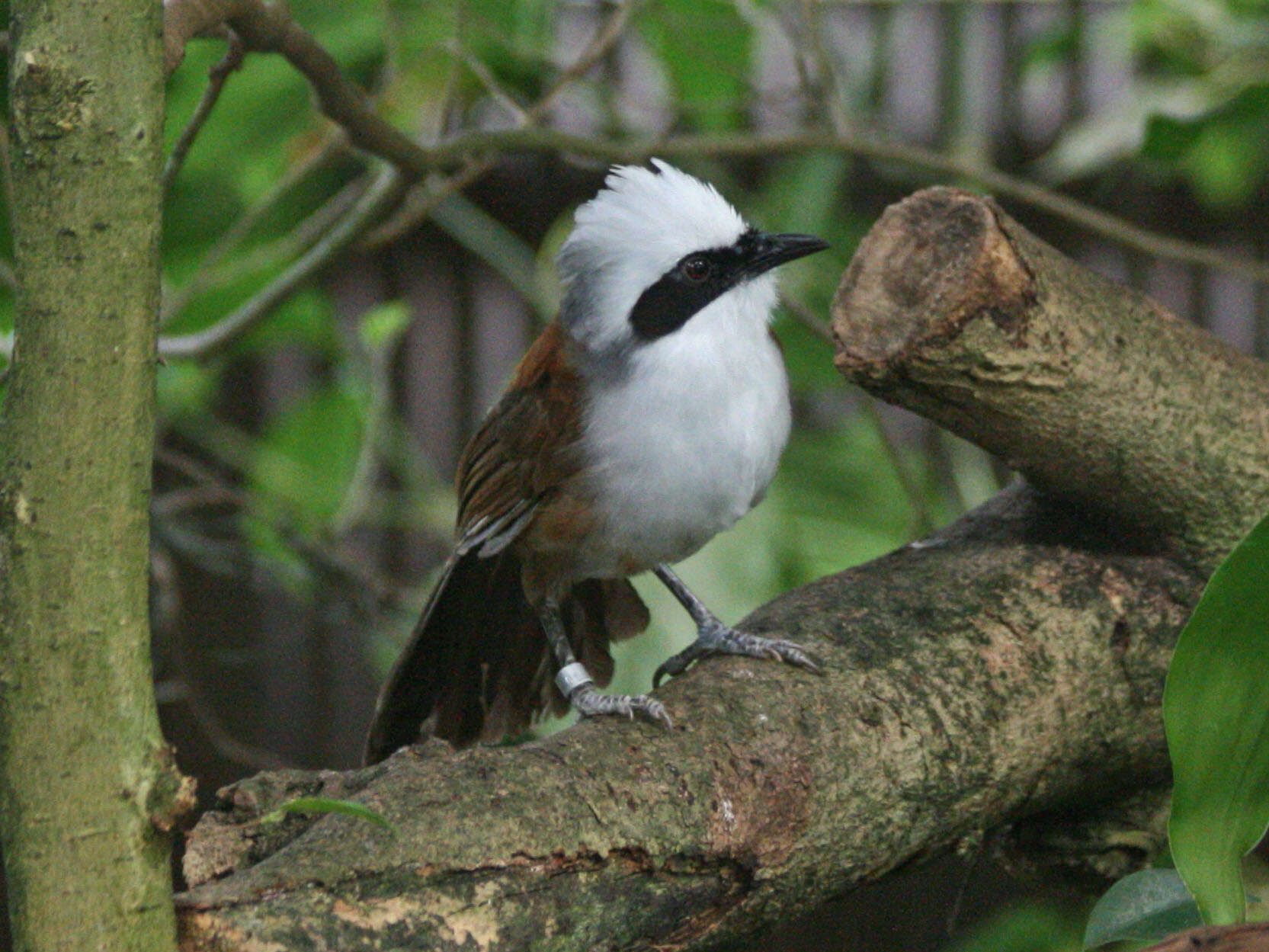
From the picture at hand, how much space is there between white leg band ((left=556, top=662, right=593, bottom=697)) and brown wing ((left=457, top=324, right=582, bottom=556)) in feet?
0.59

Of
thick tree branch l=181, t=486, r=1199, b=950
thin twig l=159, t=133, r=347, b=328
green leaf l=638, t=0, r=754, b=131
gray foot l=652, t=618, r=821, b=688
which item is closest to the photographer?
thick tree branch l=181, t=486, r=1199, b=950

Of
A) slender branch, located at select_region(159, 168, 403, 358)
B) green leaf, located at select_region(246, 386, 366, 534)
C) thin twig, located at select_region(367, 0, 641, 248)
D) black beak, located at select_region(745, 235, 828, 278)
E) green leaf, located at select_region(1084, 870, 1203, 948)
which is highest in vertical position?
thin twig, located at select_region(367, 0, 641, 248)

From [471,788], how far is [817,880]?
0.36 m

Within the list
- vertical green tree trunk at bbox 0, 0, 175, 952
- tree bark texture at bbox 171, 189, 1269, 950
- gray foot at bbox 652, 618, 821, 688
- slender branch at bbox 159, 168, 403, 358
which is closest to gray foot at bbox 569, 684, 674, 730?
tree bark texture at bbox 171, 189, 1269, 950

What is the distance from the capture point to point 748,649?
1406 millimetres

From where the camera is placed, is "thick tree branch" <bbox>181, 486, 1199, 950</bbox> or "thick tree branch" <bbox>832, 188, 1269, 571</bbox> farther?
"thick tree branch" <bbox>832, 188, 1269, 571</bbox>

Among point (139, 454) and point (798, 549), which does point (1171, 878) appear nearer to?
point (139, 454)

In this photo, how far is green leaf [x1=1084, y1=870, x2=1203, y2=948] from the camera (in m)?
1.16

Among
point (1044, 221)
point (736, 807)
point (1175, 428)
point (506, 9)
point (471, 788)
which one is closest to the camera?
point (471, 788)

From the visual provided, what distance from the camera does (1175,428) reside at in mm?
1505

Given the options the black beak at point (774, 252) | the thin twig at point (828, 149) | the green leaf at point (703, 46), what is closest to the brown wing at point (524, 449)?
the black beak at point (774, 252)

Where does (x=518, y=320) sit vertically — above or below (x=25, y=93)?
below

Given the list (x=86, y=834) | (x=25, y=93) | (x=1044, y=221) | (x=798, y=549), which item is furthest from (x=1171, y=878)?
(x=1044, y=221)

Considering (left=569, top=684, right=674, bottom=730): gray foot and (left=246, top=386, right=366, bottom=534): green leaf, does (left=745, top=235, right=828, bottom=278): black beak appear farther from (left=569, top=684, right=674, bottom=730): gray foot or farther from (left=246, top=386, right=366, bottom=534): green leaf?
(left=246, top=386, right=366, bottom=534): green leaf
